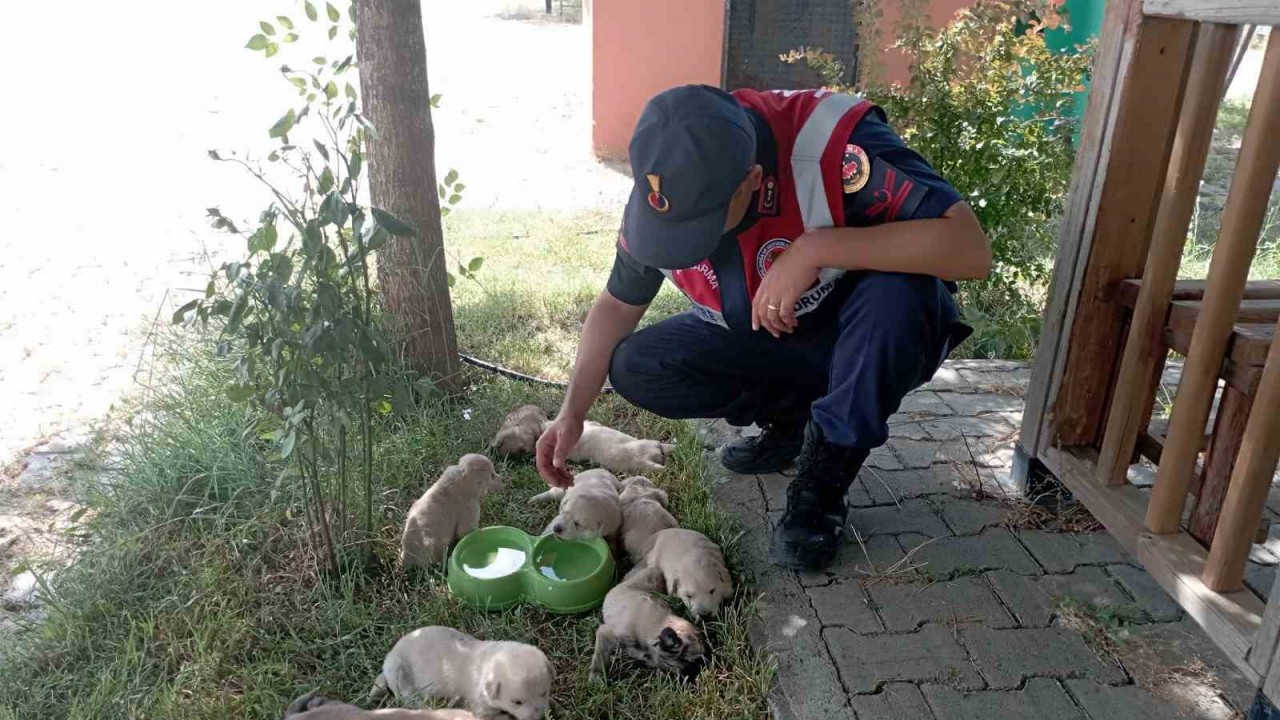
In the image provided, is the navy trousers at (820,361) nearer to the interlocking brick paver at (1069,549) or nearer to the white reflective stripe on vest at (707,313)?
the white reflective stripe on vest at (707,313)

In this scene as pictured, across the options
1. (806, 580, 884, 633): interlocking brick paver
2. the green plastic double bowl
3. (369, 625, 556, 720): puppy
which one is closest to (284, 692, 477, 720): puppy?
(369, 625, 556, 720): puppy

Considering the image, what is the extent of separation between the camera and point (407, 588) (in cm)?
276

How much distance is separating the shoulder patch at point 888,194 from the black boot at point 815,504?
58 centimetres

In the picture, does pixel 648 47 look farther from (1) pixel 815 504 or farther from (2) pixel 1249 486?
(2) pixel 1249 486

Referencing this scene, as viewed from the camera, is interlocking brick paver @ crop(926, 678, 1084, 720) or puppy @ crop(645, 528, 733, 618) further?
puppy @ crop(645, 528, 733, 618)

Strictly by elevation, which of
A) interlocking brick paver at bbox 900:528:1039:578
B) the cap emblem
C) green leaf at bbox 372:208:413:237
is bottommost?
interlocking brick paver at bbox 900:528:1039:578

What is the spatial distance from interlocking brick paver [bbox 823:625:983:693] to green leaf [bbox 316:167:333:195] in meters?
1.66

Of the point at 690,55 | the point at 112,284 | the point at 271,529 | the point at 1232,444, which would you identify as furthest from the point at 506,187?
the point at 1232,444

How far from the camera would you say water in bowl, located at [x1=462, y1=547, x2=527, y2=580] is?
2.75 metres

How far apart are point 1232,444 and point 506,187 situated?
6376mm

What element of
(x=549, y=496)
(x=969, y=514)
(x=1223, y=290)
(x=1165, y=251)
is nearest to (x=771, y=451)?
(x=969, y=514)

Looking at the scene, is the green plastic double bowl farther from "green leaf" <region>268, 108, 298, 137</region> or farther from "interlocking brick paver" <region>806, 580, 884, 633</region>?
"green leaf" <region>268, 108, 298, 137</region>

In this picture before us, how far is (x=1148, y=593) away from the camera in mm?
2516

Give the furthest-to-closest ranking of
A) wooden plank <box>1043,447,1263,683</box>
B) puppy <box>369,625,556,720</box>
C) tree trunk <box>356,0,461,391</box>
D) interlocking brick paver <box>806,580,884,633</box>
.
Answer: tree trunk <box>356,0,461,391</box>, interlocking brick paver <box>806,580,884,633</box>, puppy <box>369,625,556,720</box>, wooden plank <box>1043,447,1263,683</box>
